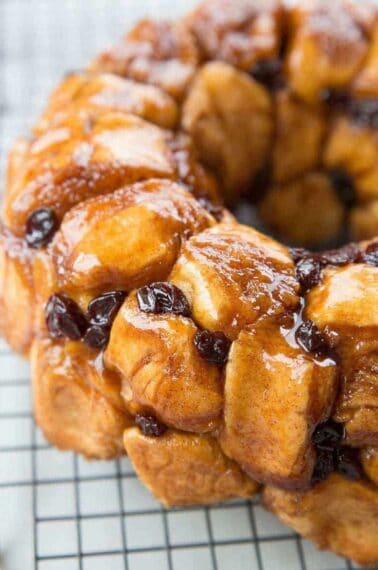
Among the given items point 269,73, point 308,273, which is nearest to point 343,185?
point 269,73

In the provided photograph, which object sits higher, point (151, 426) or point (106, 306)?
point (106, 306)

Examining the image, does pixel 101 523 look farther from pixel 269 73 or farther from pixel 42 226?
pixel 269 73

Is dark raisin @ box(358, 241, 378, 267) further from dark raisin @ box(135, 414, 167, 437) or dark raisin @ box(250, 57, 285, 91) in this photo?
dark raisin @ box(250, 57, 285, 91)

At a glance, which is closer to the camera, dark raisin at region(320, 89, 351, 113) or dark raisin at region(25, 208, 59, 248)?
dark raisin at region(25, 208, 59, 248)

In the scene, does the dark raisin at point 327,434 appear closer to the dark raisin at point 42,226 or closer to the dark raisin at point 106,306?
the dark raisin at point 106,306

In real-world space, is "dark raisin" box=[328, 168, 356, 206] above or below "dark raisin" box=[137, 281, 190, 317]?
below

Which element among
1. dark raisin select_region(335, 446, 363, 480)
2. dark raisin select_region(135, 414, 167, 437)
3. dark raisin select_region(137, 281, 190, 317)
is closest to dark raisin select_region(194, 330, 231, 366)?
dark raisin select_region(137, 281, 190, 317)

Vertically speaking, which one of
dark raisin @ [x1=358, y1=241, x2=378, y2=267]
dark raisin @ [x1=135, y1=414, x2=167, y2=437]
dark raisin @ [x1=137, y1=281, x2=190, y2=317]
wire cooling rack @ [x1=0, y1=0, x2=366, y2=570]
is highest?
dark raisin @ [x1=358, y1=241, x2=378, y2=267]
